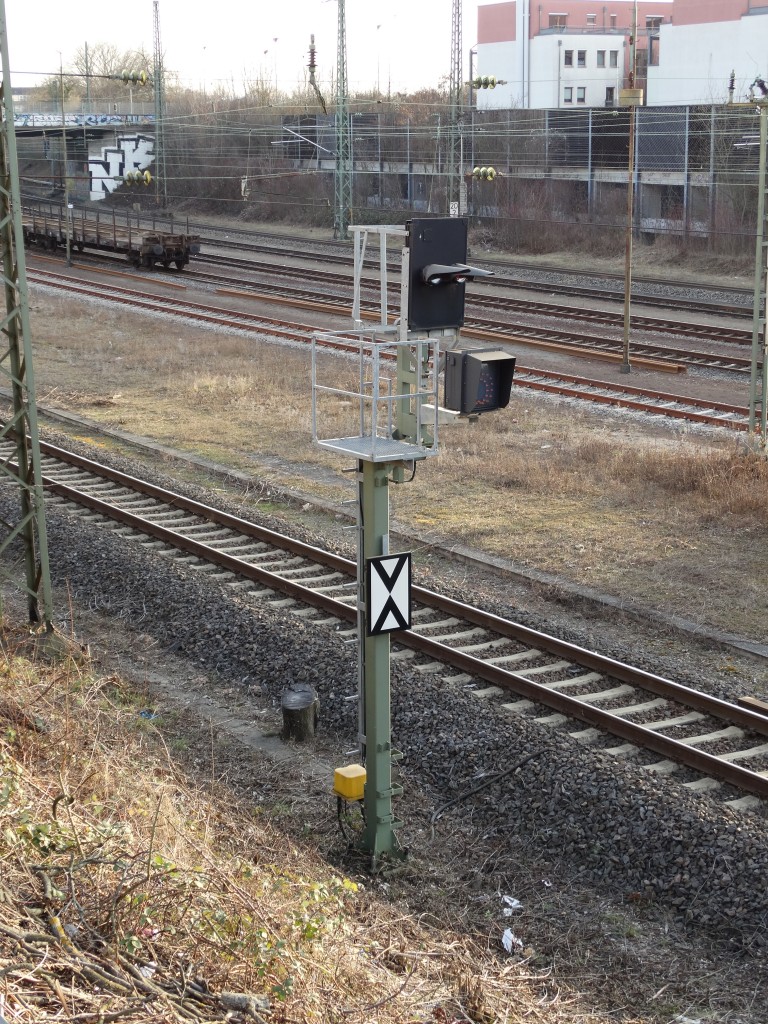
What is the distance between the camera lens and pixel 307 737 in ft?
29.1

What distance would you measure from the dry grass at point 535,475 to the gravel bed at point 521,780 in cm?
244

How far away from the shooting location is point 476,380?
6.98 metres

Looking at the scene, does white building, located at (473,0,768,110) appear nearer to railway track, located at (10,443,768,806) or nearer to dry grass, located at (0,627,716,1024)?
railway track, located at (10,443,768,806)

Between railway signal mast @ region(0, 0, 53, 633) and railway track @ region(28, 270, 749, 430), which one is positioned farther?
railway track @ region(28, 270, 749, 430)

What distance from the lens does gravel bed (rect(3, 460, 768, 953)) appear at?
22.5 ft

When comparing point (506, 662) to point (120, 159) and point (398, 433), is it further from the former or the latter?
point (120, 159)

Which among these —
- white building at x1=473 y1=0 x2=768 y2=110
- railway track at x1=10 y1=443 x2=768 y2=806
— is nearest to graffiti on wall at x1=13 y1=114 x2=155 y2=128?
white building at x1=473 y1=0 x2=768 y2=110

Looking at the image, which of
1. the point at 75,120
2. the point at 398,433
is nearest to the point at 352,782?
the point at 398,433

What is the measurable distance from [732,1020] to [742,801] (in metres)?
1.98

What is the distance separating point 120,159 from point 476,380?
52562 mm

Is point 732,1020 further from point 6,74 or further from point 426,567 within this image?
point 6,74

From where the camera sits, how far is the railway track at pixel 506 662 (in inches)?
325

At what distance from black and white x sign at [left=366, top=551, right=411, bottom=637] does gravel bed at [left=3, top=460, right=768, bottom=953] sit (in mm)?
1519

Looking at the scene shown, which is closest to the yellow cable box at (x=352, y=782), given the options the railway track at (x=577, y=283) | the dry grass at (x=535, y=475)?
the dry grass at (x=535, y=475)
